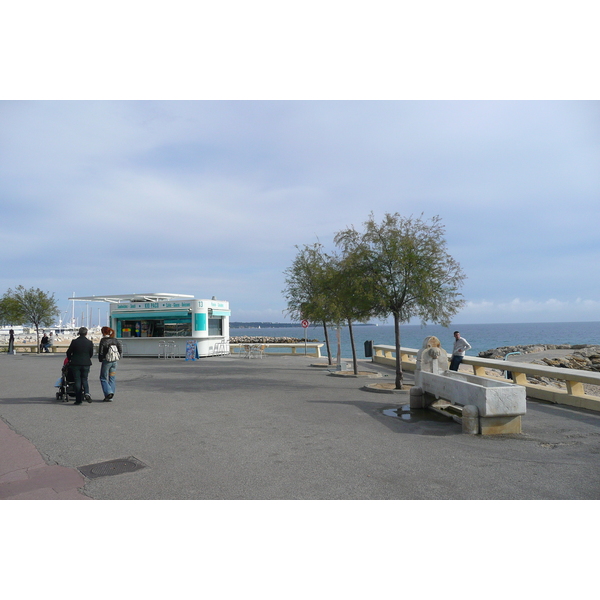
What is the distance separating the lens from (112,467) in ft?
20.5

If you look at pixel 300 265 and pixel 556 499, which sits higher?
pixel 300 265

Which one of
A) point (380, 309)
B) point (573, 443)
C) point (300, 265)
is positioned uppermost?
point (300, 265)

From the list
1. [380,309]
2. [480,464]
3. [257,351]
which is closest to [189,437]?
[480,464]

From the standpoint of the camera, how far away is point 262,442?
7.58 meters

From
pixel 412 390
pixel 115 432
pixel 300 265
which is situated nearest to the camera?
pixel 115 432

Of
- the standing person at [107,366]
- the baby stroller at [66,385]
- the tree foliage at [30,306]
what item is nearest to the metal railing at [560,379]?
the standing person at [107,366]

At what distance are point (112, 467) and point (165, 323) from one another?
24.0m

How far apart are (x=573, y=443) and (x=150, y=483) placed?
6.20 metres

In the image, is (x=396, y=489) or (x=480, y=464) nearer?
(x=396, y=489)

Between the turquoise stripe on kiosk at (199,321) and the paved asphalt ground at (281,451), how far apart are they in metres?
16.4

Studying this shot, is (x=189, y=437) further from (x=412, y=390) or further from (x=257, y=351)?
(x=257, y=351)

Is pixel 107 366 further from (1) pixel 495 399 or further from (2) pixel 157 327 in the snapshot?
(2) pixel 157 327

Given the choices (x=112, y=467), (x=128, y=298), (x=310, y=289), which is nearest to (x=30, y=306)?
(x=128, y=298)

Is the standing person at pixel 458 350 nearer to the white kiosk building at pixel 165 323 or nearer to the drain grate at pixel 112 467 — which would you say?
the drain grate at pixel 112 467
